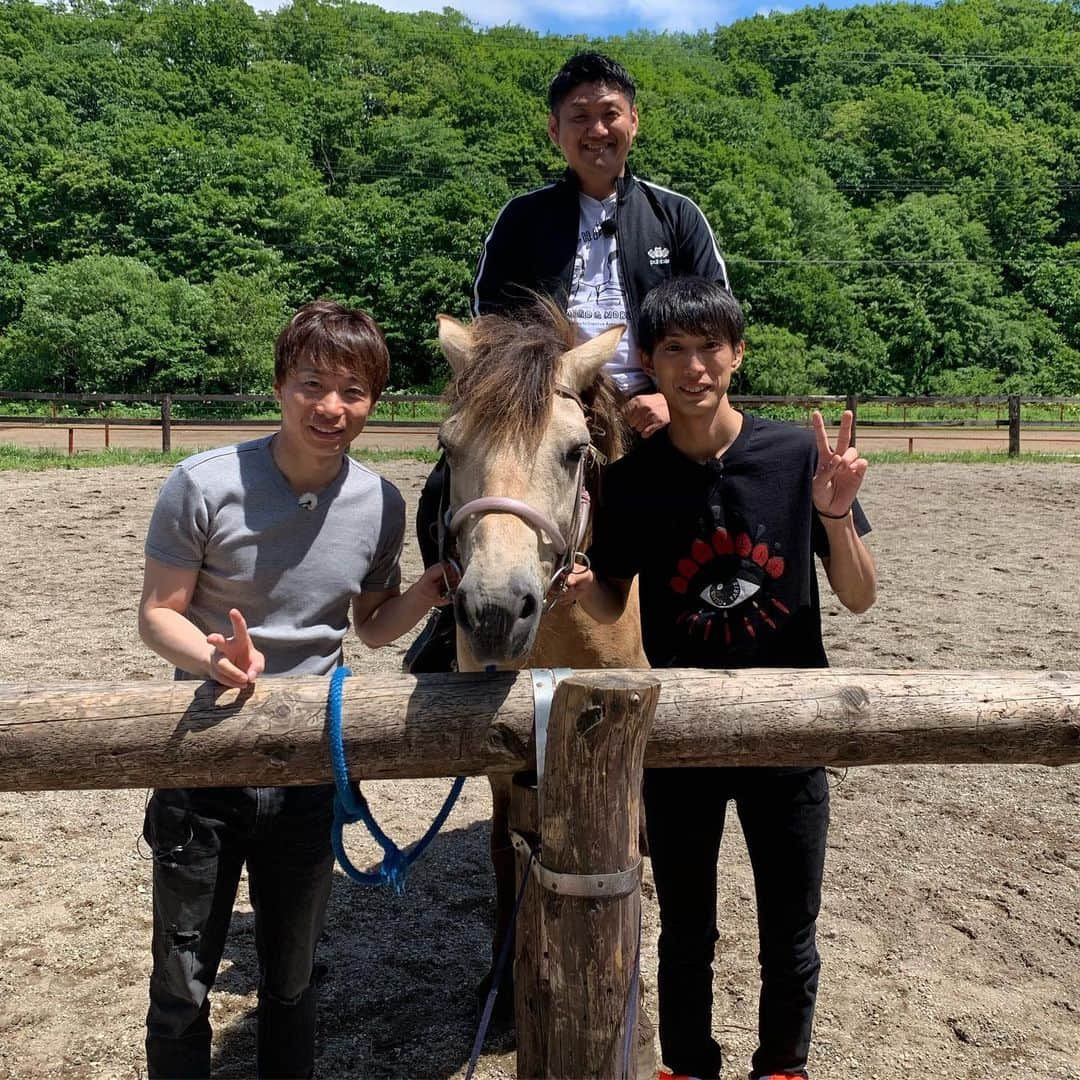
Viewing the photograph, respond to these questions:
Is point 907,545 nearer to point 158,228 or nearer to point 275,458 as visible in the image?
point 275,458

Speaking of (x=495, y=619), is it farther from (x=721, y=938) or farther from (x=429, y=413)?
(x=429, y=413)

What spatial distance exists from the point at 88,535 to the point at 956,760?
9.58m

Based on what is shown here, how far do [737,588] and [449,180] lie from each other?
2096 inches

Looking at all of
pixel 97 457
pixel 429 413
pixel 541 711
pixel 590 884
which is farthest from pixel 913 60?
pixel 590 884

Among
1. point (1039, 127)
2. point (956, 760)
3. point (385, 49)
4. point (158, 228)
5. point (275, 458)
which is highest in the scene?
point (385, 49)

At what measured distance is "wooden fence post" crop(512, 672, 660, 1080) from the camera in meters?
1.57

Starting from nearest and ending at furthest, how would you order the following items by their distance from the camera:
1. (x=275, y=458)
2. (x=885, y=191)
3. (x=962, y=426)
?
1. (x=275, y=458)
2. (x=962, y=426)
3. (x=885, y=191)

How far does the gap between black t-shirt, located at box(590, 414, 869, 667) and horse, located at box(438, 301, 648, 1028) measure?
182 mm

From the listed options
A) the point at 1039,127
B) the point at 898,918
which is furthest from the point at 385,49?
the point at 898,918

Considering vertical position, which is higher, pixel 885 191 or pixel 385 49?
pixel 385 49

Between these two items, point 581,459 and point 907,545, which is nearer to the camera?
point 581,459

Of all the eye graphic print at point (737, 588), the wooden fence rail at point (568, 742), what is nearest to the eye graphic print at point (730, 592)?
the eye graphic print at point (737, 588)

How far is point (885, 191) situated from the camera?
194ft

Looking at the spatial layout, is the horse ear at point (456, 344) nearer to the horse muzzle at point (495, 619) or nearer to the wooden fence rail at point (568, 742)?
the horse muzzle at point (495, 619)
